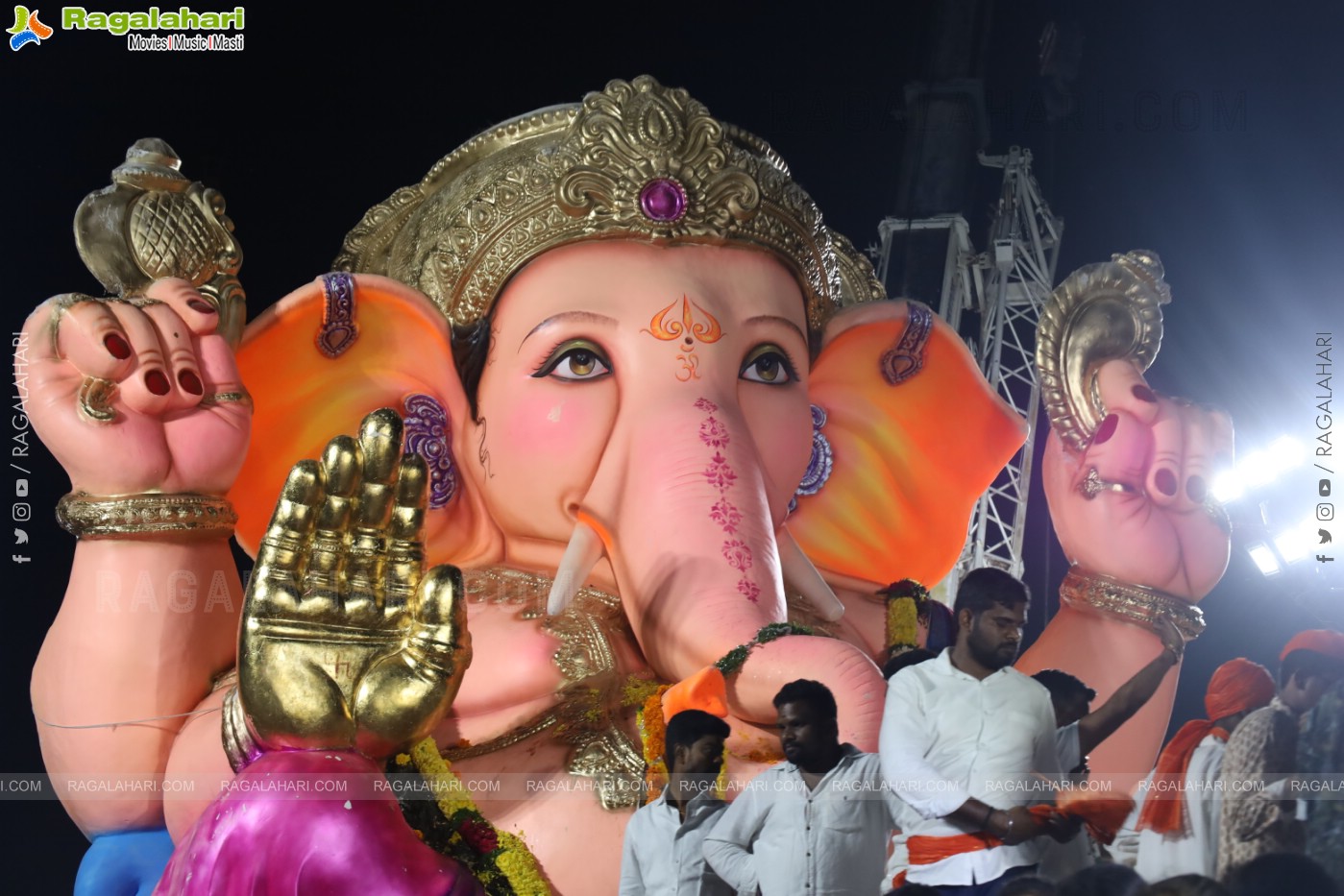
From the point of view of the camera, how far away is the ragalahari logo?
11.1 ft

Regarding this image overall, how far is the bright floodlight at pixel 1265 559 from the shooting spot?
316cm

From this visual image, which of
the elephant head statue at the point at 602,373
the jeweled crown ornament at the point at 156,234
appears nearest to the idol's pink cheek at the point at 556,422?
Result: the elephant head statue at the point at 602,373

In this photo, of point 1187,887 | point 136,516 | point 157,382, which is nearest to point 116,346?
point 157,382

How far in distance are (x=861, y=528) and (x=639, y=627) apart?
73cm

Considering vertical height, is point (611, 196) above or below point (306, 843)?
above

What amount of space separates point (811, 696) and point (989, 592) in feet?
1.03

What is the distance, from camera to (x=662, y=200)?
287 cm

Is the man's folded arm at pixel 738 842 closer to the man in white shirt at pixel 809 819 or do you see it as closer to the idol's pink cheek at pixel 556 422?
the man in white shirt at pixel 809 819

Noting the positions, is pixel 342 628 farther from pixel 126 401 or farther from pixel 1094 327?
pixel 1094 327

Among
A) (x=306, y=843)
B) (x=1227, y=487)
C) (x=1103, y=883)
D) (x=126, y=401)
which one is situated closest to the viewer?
(x=306, y=843)

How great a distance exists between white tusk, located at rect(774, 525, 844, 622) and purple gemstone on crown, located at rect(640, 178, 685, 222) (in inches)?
20.4

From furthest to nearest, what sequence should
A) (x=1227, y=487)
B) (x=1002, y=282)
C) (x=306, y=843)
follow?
(x=1002, y=282)
(x=1227, y=487)
(x=306, y=843)

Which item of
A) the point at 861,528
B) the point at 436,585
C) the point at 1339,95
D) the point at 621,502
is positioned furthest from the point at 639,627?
the point at 1339,95

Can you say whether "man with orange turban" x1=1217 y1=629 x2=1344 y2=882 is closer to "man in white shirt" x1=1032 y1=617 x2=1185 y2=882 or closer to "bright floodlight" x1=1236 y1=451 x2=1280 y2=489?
"man in white shirt" x1=1032 y1=617 x2=1185 y2=882
